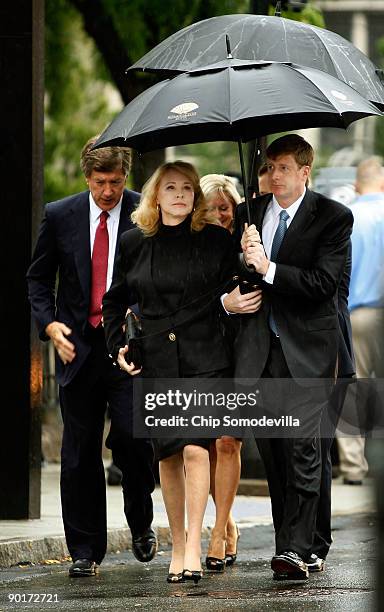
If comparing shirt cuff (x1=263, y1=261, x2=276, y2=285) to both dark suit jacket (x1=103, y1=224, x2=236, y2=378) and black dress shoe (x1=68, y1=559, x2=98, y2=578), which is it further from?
black dress shoe (x1=68, y1=559, x2=98, y2=578)

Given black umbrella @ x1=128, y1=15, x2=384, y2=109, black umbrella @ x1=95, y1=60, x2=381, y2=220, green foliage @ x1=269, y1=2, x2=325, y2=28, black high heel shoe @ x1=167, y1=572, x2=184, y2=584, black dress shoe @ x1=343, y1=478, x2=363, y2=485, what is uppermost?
green foliage @ x1=269, y1=2, x2=325, y2=28

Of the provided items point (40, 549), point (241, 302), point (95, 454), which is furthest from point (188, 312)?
point (40, 549)

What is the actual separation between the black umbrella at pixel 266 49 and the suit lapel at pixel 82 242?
79 cm

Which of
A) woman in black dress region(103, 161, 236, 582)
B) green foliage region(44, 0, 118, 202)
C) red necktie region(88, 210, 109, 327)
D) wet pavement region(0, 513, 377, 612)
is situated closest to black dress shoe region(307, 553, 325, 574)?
wet pavement region(0, 513, 377, 612)

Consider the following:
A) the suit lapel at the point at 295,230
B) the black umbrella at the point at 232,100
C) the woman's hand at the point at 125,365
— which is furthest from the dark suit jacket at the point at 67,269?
the suit lapel at the point at 295,230

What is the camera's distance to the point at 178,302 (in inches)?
309

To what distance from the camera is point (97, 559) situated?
27.8 ft

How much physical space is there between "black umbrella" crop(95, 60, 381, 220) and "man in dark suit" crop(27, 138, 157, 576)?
0.55 meters

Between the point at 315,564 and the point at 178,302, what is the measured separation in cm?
150

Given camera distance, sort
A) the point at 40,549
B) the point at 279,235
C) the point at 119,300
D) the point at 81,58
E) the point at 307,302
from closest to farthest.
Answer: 1. the point at 307,302
2. the point at 279,235
3. the point at 119,300
4. the point at 40,549
5. the point at 81,58

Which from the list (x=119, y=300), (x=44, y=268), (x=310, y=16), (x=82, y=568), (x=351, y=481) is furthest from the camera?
(x=310, y=16)

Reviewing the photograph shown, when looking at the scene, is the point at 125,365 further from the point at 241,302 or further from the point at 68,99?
the point at 68,99

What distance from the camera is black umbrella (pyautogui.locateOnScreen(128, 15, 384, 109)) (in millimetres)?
8047

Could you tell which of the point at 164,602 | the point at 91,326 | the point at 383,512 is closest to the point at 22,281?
the point at 91,326
